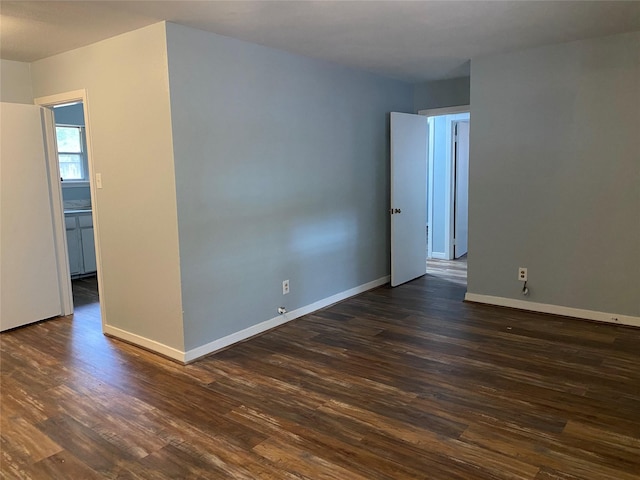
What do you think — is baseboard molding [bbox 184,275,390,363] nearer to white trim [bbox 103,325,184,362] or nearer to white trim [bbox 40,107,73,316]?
white trim [bbox 103,325,184,362]

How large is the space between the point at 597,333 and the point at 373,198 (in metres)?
2.44

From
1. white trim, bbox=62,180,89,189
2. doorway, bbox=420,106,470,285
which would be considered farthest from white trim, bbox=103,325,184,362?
doorway, bbox=420,106,470,285

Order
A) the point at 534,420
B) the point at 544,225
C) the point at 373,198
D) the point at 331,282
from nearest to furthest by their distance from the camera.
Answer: the point at 534,420
the point at 544,225
the point at 331,282
the point at 373,198

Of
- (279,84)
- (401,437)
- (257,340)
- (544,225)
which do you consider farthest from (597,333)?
(279,84)

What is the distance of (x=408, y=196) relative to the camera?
546 cm

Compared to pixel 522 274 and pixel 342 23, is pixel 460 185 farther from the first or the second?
pixel 342 23

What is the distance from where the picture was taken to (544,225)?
4.18 metres

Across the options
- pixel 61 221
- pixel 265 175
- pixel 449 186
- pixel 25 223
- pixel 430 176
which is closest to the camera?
pixel 265 175

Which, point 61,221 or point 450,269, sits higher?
point 61,221

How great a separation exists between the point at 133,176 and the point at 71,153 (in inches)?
135

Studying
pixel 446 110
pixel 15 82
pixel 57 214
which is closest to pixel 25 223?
pixel 57 214

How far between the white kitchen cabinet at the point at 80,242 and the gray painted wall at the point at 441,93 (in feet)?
13.8

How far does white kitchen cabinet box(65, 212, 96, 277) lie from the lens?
224 inches

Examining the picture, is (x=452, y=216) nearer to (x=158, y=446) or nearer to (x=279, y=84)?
(x=279, y=84)
